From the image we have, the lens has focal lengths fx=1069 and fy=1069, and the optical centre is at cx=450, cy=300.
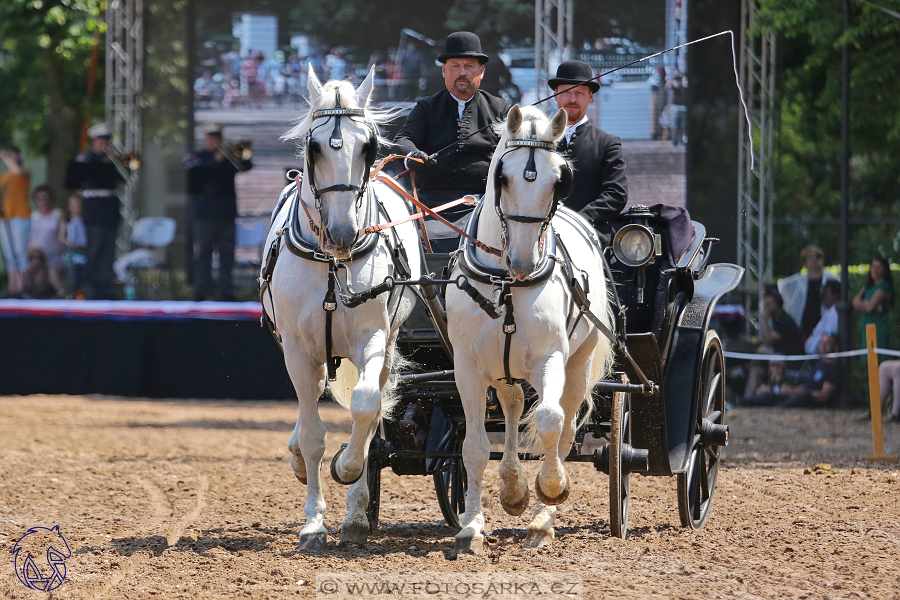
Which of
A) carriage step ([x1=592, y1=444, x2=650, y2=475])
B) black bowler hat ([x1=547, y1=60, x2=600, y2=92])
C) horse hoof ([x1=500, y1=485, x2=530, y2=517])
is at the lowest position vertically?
horse hoof ([x1=500, y1=485, x2=530, y2=517])

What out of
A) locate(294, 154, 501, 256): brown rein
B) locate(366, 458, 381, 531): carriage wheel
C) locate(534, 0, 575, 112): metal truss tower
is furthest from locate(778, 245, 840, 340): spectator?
locate(366, 458, 381, 531): carriage wheel

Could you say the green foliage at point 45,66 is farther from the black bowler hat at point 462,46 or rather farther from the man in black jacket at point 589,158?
the man in black jacket at point 589,158

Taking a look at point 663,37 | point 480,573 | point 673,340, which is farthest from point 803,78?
point 480,573

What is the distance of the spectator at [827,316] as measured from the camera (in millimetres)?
12109

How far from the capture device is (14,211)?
15.4m

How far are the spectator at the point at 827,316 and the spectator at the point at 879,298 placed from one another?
42 centimetres

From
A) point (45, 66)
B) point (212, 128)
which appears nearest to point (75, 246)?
point (212, 128)

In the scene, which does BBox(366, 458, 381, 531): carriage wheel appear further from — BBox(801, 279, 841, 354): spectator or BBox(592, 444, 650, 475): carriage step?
BBox(801, 279, 841, 354): spectator

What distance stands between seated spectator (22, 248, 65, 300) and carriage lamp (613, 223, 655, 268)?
34.7 ft

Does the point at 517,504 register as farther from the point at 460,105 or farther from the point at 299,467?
the point at 460,105

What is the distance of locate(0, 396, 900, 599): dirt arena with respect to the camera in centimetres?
443

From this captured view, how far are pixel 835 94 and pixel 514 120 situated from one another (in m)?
10.00

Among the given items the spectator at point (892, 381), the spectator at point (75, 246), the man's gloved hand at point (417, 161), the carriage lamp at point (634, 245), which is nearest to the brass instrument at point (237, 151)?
the spectator at point (75, 246)

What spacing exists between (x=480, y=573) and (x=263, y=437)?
6185 millimetres
